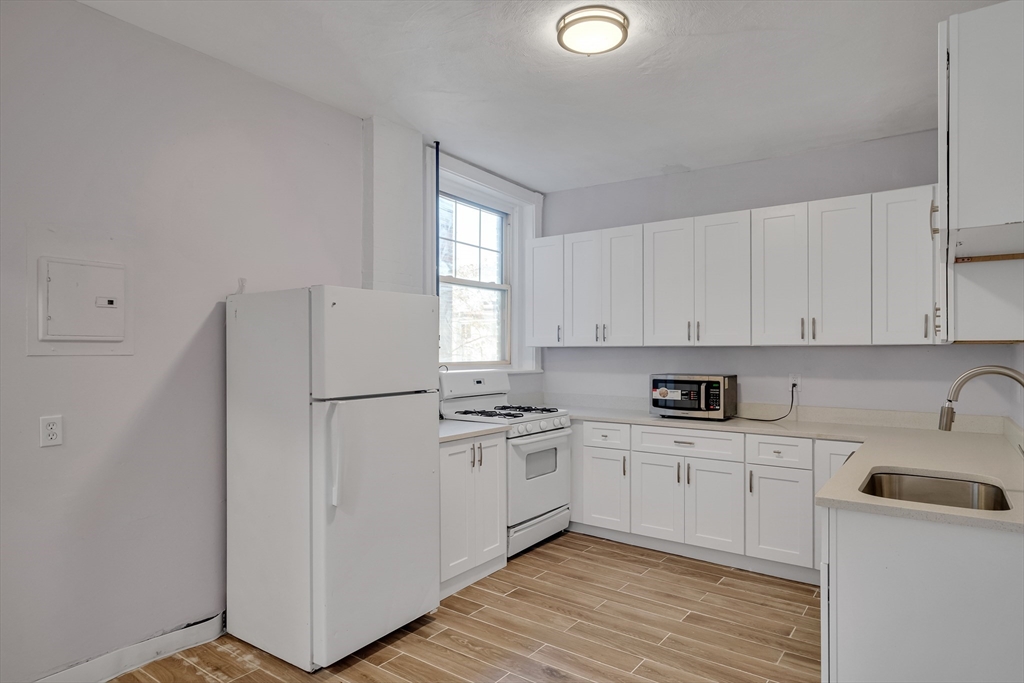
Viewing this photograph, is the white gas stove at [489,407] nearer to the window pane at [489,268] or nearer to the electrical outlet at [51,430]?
the window pane at [489,268]

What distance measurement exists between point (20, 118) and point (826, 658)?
3337 millimetres

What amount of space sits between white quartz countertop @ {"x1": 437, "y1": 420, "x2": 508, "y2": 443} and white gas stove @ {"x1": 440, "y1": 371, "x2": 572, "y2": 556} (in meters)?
0.08

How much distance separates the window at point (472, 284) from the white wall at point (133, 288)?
1.38 m

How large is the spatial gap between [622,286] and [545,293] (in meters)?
0.68

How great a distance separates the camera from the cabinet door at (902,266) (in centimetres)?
321

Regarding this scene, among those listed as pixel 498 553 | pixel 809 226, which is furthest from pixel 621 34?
pixel 498 553

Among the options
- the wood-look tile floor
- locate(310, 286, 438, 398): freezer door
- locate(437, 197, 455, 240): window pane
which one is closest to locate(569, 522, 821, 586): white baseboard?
the wood-look tile floor

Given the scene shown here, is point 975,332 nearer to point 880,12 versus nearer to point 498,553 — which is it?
point 880,12

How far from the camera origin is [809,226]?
11.7ft

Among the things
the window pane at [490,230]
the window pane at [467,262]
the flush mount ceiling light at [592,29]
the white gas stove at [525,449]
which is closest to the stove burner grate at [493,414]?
the white gas stove at [525,449]

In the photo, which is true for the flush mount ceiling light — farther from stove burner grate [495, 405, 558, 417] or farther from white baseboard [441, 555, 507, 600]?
white baseboard [441, 555, 507, 600]

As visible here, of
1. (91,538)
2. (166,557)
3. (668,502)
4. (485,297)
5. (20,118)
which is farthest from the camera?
(485,297)

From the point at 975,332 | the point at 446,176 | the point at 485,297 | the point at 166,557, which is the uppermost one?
the point at 446,176

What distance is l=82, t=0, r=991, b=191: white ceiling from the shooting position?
2.37 metres
